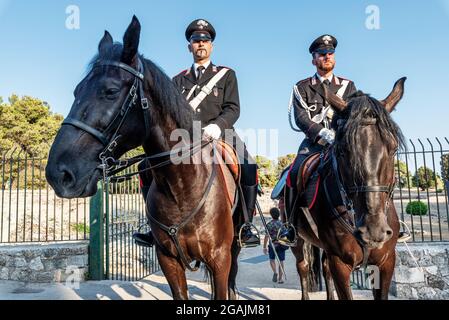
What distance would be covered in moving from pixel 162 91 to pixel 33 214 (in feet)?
33.7

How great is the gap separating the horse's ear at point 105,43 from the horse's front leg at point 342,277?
293 centimetres

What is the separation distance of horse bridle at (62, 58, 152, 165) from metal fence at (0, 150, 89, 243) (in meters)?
5.20

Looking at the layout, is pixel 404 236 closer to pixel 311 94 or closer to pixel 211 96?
pixel 311 94

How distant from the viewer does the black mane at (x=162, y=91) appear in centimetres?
275

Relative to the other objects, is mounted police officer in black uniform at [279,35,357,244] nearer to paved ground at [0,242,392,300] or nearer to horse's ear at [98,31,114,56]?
paved ground at [0,242,392,300]

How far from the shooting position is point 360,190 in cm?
270

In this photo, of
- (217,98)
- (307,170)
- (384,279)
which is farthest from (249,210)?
(384,279)

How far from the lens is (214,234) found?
331 centimetres

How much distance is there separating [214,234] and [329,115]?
2.42m

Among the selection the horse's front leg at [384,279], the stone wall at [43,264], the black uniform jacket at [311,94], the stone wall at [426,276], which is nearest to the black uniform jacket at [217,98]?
the black uniform jacket at [311,94]

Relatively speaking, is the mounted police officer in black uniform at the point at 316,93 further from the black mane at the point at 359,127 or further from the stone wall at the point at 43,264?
the stone wall at the point at 43,264

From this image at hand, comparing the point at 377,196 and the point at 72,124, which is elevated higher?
the point at 72,124

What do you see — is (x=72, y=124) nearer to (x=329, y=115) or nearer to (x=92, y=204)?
(x=329, y=115)
